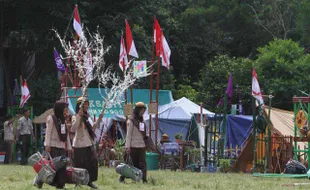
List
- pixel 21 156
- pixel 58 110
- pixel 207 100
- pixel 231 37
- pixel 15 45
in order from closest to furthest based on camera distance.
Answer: pixel 58 110 → pixel 21 156 → pixel 15 45 → pixel 207 100 → pixel 231 37

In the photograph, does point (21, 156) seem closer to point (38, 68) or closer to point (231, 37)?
point (38, 68)

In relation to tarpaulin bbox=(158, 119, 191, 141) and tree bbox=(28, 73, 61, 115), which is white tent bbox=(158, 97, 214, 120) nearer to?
tarpaulin bbox=(158, 119, 191, 141)

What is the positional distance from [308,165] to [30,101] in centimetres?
1407

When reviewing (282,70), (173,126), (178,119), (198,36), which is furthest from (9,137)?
(198,36)

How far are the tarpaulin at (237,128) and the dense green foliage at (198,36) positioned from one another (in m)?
5.26

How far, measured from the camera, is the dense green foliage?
28.4 m

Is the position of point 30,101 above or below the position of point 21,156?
above

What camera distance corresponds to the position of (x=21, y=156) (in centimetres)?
2397

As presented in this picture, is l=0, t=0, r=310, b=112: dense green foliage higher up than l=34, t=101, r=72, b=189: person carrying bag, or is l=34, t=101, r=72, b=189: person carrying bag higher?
l=0, t=0, r=310, b=112: dense green foliage

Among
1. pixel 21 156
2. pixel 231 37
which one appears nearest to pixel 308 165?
pixel 21 156

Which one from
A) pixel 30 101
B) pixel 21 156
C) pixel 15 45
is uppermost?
pixel 15 45

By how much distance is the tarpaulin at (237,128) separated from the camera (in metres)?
22.8

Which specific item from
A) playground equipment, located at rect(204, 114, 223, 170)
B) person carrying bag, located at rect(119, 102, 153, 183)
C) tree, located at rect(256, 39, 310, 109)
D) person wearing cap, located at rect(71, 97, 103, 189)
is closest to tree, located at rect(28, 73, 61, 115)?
tree, located at rect(256, 39, 310, 109)

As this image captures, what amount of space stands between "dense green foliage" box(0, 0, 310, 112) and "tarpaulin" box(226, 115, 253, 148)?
5.26 m
